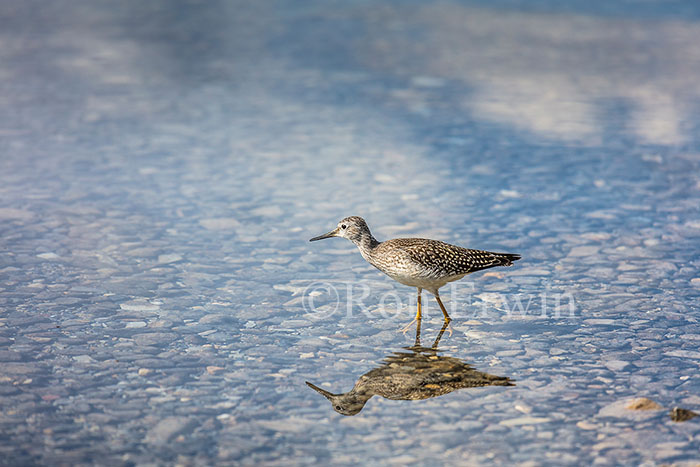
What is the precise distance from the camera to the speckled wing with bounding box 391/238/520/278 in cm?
831

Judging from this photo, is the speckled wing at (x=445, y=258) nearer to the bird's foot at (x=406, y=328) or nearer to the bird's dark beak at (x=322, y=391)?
the bird's foot at (x=406, y=328)

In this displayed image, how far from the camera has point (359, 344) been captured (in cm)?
816

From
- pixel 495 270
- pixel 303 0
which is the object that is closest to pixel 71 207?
pixel 495 270

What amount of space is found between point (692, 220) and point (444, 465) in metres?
6.75

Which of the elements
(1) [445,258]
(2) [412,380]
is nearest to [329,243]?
(1) [445,258]

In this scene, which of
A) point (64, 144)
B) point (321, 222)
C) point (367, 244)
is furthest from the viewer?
point (64, 144)

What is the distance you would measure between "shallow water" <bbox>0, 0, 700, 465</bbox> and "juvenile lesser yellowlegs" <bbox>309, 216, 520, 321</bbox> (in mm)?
535

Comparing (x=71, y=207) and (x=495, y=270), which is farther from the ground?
(x=71, y=207)

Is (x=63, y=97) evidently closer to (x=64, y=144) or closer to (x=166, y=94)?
(x=166, y=94)

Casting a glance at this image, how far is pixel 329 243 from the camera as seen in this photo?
1098cm

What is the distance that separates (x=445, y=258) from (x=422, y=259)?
257 mm
